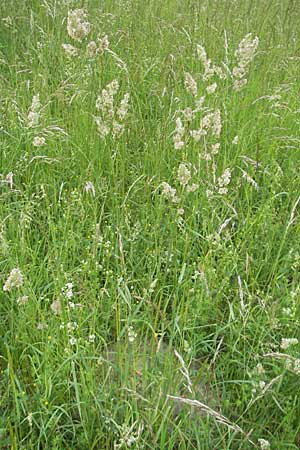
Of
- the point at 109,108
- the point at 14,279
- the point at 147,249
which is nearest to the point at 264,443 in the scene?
the point at 14,279

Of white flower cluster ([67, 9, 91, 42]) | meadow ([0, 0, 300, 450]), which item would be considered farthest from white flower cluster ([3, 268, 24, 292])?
white flower cluster ([67, 9, 91, 42])

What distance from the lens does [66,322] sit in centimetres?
191

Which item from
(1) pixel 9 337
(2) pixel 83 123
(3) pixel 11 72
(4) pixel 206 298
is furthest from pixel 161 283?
(3) pixel 11 72

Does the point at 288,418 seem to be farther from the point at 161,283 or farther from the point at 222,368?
the point at 161,283

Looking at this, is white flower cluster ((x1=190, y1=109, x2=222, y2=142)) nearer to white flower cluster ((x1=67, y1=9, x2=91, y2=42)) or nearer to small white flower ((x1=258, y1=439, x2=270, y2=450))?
white flower cluster ((x1=67, y1=9, x2=91, y2=42))

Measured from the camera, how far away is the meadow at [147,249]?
173cm

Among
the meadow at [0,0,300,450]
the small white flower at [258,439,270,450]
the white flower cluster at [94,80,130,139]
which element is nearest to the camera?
the small white flower at [258,439,270,450]

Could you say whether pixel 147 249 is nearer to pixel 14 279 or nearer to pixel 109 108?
pixel 109 108

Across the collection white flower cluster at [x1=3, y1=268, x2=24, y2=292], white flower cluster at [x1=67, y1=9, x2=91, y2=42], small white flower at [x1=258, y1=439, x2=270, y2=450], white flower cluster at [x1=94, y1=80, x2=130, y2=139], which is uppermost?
white flower cluster at [x1=67, y1=9, x2=91, y2=42]

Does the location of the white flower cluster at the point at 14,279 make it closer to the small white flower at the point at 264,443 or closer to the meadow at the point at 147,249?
the meadow at the point at 147,249

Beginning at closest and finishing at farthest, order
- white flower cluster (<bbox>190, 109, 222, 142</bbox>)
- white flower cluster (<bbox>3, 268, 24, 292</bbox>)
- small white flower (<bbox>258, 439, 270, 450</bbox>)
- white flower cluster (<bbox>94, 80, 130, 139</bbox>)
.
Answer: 1. small white flower (<bbox>258, 439, 270, 450</bbox>)
2. white flower cluster (<bbox>3, 268, 24, 292</bbox>)
3. white flower cluster (<bbox>190, 109, 222, 142</bbox>)
4. white flower cluster (<bbox>94, 80, 130, 139</bbox>)

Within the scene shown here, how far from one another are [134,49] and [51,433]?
8.82 feet

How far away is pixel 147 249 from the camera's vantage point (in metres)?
2.26

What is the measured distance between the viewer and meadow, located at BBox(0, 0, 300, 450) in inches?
68.1
